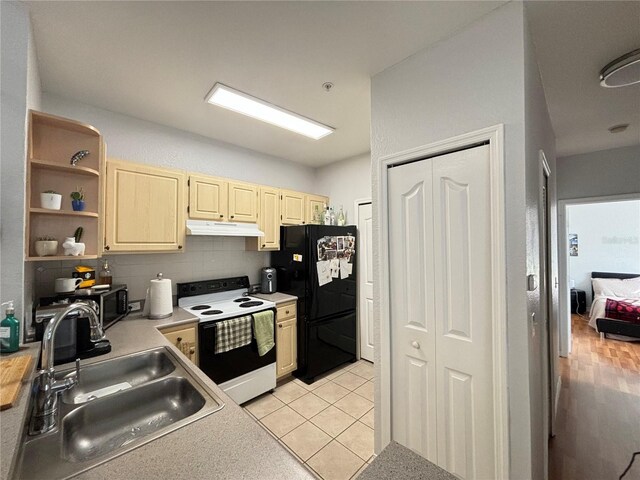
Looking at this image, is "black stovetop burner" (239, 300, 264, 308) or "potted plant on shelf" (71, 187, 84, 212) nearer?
"potted plant on shelf" (71, 187, 84, 212)

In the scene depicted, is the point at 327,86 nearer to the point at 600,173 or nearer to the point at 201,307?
the point at 201,307

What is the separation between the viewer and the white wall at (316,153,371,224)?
338 cm

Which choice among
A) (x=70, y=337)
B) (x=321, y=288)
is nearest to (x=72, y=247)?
(x=70, y=337)

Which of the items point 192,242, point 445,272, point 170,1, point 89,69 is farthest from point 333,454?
→ point 89,69

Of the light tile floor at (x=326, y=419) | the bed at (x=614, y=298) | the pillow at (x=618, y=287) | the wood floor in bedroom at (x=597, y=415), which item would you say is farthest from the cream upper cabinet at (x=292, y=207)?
the pillow at (x=618, y=287)

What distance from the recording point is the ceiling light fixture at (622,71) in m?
1.58

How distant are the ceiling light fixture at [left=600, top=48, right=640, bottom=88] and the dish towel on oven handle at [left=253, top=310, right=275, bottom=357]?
3.06 meters

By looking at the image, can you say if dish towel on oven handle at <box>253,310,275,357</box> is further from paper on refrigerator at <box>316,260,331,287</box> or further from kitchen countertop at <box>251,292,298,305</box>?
paper on refrigerator at <box>316,260,331,287</box>

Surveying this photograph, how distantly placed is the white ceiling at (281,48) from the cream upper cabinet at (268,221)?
942mm

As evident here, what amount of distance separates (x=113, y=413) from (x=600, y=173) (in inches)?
197

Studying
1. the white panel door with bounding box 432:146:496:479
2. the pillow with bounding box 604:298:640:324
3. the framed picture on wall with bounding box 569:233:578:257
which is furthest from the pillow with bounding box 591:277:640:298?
the white panel door with bounding box 432:146:496:479

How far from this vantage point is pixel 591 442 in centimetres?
200

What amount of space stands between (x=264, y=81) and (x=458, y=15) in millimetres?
1181

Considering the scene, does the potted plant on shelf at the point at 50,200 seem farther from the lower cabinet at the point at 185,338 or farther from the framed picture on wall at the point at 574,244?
the framed picture on wall at the point at 574,244
